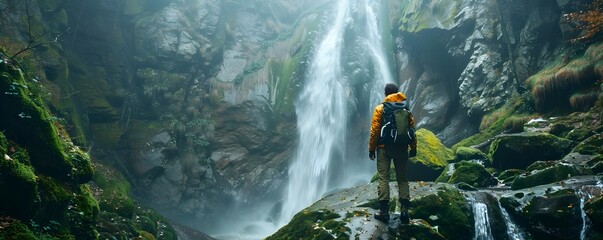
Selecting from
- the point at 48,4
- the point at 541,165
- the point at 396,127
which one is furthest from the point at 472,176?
the point at 48,4

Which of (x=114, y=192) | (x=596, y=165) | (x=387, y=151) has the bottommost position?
(x=387, y=151)

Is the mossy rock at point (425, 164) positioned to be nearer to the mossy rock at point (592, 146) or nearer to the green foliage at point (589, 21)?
the mossy rock at point (592, 146)

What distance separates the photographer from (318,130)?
21797 millimetres

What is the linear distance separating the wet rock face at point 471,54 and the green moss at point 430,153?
178 inches

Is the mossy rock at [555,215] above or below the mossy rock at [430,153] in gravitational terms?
below

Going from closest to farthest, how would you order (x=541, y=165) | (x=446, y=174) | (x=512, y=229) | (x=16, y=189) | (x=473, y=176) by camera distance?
1. (x=16, y=189)
2. (x=512, y=229)
3. (x=541, y=165)
4. (x=473, y=176)
5. (x=446, y=174)

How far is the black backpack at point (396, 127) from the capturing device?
5.98m

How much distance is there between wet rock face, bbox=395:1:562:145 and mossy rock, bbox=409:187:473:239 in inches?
403

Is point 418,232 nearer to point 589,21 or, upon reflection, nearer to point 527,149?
point 527,149

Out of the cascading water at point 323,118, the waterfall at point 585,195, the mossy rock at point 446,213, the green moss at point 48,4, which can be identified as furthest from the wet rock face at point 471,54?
the green moss at point 48,4

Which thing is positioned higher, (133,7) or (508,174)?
(133,7)

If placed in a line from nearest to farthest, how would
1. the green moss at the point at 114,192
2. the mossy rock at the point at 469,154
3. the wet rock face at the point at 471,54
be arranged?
1. the green moss at the point at 114,192
2. the mossy rock at the point at 469,154
3. the wet rock face at the point at 471,54

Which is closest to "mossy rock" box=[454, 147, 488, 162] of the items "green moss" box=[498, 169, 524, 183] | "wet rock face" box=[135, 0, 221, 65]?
"green moss" box=[498, 169, 524, 183]

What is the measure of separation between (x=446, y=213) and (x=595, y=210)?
2.38 m
